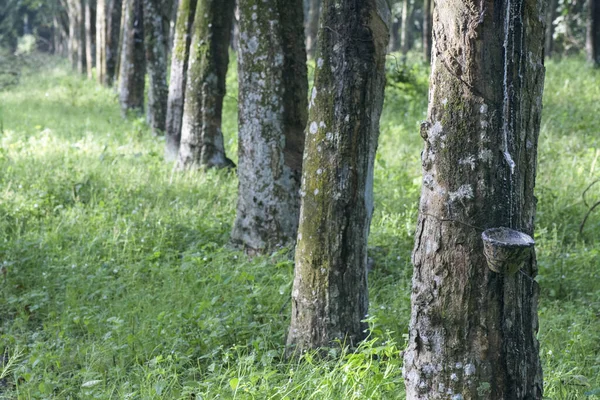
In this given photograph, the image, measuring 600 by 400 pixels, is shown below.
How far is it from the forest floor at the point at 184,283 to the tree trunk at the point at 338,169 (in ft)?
0.91

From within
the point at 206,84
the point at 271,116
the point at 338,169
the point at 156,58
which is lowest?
the point at 338,169

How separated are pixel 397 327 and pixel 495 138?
2.50 metres

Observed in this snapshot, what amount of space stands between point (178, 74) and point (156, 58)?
8.57ft

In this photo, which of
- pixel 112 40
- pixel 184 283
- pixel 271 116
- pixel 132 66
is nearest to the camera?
pixel 184 283

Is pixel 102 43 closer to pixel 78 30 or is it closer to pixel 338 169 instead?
pixel 78 30

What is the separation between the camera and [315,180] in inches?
188

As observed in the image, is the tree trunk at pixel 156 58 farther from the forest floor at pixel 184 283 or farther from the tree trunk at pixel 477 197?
the tree trunk at pixel 477 197

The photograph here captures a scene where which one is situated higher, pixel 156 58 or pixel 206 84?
pixel 156 58

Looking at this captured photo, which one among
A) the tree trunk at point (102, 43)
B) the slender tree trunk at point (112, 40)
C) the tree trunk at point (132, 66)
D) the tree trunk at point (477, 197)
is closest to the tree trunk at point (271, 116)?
the tree trunk at point (477, 197)

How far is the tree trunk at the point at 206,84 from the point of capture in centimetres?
973

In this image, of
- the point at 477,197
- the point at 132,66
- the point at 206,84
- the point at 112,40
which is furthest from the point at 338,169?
the point at 112,40

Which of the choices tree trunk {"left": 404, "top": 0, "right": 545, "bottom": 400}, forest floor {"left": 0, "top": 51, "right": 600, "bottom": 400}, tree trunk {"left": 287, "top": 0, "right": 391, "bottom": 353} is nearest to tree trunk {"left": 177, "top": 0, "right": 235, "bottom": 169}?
forest floor {"left": 0, "top": 51, "right": 600, "bottom": 400}

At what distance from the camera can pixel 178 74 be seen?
11031 millimetres

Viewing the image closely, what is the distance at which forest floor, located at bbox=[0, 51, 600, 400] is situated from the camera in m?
4.55
